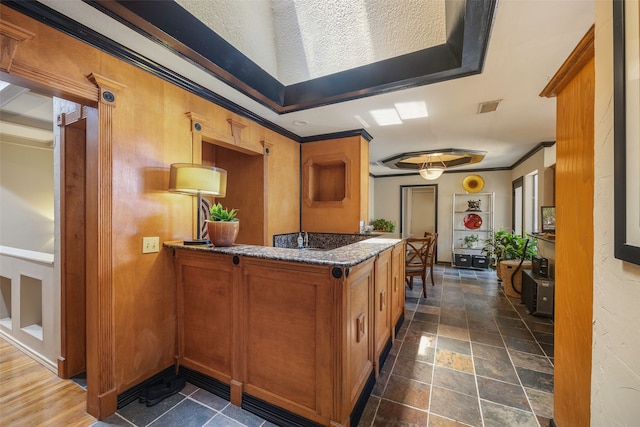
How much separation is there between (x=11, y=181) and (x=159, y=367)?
12.3 ft

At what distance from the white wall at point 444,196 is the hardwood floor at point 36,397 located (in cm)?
653

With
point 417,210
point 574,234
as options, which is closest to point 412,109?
point 574,234

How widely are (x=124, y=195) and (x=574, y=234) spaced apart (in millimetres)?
2597

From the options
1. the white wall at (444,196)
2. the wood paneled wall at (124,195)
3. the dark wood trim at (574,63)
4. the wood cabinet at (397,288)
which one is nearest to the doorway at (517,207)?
the white wall at (444,196)

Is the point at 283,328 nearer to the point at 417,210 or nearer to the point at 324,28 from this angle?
the point at 324,28

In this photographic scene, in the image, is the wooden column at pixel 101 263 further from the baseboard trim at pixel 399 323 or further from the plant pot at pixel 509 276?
the plant pot at pixel 509 276

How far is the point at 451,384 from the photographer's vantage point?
6.36 feet

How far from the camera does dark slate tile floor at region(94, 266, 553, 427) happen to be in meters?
1.60

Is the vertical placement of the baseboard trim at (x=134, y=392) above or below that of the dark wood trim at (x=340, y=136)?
below

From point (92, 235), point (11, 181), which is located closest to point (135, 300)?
point (92, 235)

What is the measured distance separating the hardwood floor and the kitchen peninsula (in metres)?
0.63

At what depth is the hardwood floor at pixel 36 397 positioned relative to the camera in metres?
1.59

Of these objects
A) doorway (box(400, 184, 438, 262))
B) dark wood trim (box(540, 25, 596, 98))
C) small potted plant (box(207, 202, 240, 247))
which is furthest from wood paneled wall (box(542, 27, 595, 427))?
doorway (box(400, 184, 438, 262))

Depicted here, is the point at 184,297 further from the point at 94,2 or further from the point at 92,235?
the point at 94,2
